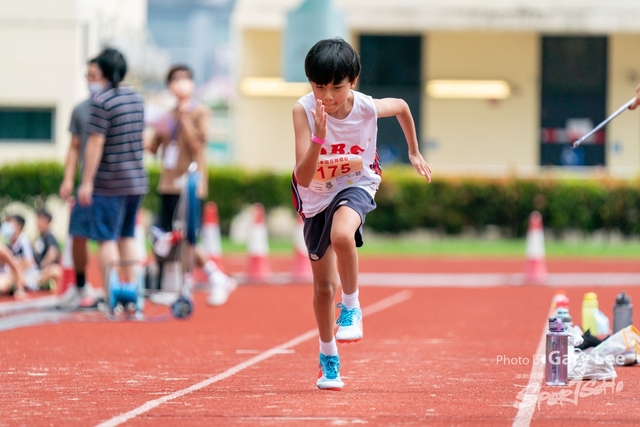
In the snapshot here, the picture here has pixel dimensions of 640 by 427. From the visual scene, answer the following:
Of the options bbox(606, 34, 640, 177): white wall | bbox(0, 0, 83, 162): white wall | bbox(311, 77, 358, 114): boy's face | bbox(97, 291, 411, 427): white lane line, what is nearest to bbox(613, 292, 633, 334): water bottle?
bbox(97, 291, 411, 427): white lane line

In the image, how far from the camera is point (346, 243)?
644 centimetres

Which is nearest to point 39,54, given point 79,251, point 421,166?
point 79,251

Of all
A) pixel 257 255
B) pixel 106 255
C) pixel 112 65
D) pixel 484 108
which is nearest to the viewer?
pixel 106 255

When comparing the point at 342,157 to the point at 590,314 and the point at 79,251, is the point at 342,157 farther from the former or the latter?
the point at 79,251

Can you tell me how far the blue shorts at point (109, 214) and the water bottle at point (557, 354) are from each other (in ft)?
17.2

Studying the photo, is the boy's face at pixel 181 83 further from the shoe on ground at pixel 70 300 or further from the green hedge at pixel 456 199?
the green hedge at pixel 456 199

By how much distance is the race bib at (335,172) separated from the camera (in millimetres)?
6621

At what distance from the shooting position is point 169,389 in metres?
6.79

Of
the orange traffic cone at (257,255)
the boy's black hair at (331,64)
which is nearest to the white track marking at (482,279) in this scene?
the orange traffic cone at (257,255)

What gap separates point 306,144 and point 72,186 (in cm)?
530

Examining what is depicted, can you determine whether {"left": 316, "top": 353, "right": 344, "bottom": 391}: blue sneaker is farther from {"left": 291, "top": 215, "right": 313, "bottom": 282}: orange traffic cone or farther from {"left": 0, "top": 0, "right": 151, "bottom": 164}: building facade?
{"left": 0, "top": 0, "right": 151, "bottom": 164}: building facade

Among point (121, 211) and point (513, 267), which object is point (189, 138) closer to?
point (121, 211)

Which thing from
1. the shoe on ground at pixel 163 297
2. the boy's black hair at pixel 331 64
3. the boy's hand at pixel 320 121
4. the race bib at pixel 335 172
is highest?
the boy's black hair at pixel 331 64

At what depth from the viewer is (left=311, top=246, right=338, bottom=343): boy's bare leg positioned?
671 centimetres
